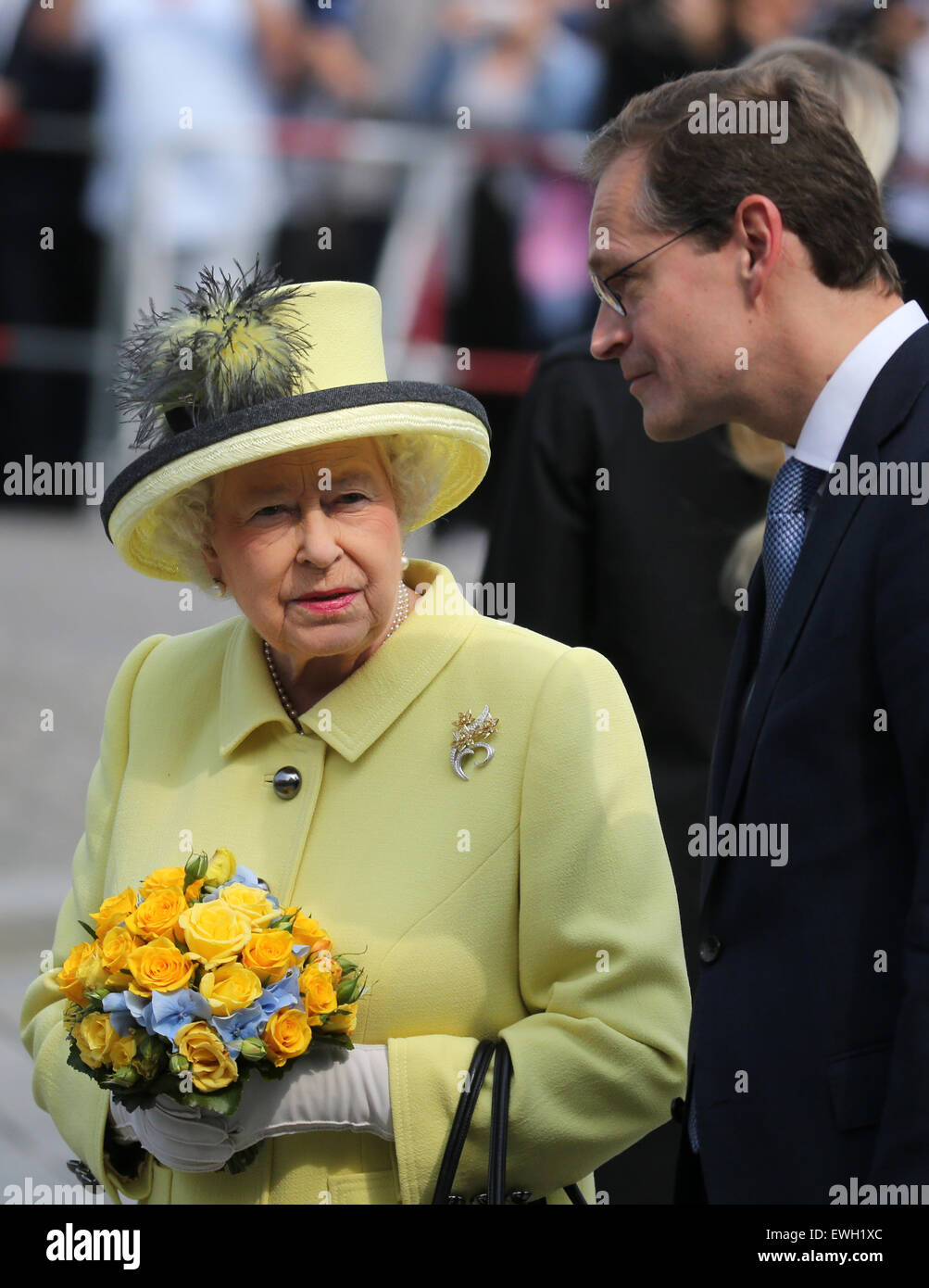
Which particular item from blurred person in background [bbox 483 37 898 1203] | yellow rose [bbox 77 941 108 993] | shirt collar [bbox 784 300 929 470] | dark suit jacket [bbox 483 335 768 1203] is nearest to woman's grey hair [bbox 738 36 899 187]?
blurred person in background [bbox 483 37 898 1203]

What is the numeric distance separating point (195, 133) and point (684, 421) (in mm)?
7926

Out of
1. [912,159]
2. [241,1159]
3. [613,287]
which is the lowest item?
[241,1159]

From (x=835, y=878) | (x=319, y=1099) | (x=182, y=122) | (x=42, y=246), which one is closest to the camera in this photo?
(x=835, y=878)

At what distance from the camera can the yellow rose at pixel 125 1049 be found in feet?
7.71

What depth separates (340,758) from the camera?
9.16 feet

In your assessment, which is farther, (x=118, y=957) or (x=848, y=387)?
(x=118, y=957)

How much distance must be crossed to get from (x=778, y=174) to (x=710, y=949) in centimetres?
104

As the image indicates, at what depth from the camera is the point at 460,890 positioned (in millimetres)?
2615

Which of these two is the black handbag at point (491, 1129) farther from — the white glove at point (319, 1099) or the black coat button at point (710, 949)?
the black coat button at point (710, 949)

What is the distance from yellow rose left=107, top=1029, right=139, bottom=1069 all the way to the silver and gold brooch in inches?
24.7

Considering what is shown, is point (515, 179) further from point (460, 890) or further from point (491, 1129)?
point (491, 1129)

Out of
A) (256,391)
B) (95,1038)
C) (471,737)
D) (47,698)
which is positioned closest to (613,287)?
(256,391)

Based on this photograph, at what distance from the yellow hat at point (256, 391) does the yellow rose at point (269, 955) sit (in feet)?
2.28
